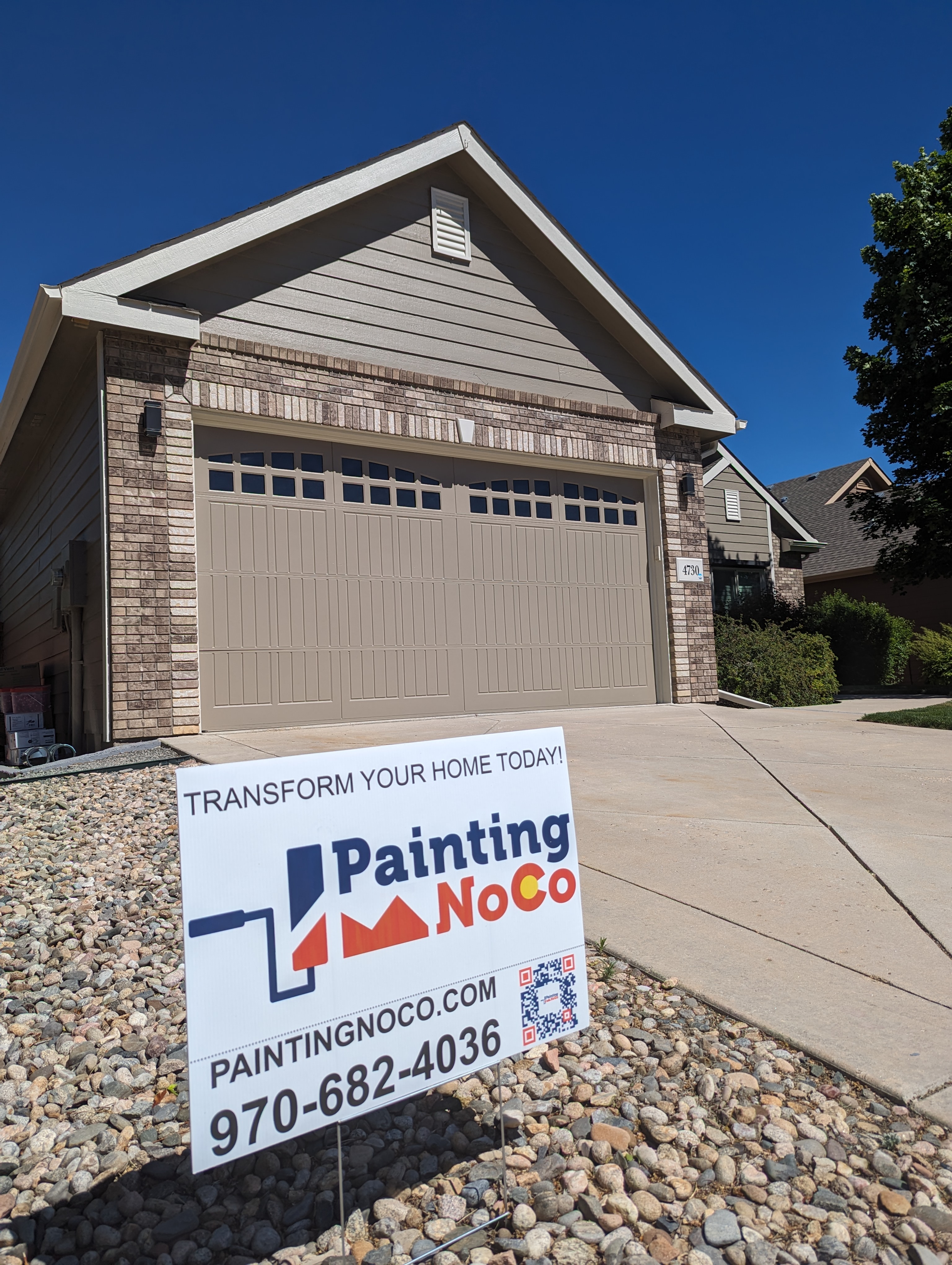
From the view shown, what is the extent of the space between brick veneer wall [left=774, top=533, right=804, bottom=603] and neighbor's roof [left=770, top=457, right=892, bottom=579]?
2302 mm

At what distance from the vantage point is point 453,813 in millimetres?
1836

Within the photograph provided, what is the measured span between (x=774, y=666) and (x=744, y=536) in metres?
6.88

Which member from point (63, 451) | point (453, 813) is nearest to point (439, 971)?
point (453, 813)

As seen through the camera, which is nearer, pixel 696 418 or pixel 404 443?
pixel 404 443

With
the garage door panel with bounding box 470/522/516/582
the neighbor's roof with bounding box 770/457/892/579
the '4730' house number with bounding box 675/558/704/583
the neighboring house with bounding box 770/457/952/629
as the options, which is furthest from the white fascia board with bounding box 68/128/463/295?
the neighbor's roof with bounding box 770/457/892/579

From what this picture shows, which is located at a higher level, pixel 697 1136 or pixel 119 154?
pixel 119 154

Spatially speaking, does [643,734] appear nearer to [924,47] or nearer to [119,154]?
[119,154]

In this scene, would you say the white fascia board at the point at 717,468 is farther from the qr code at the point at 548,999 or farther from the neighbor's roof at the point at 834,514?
the qr code at the point at 548,999

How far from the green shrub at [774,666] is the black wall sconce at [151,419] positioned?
7553 millimetres

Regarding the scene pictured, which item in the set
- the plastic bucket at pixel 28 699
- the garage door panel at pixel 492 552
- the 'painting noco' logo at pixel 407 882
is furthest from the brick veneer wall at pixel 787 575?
the 'painting noco' logo at pixel 407 882

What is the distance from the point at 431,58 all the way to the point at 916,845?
32.2 feet

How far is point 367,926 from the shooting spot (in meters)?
1.66

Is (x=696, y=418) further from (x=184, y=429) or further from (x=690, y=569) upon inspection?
(x=184, y=429)

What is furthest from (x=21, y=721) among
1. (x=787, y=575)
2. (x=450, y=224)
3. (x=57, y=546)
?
(x=787, y=575)
